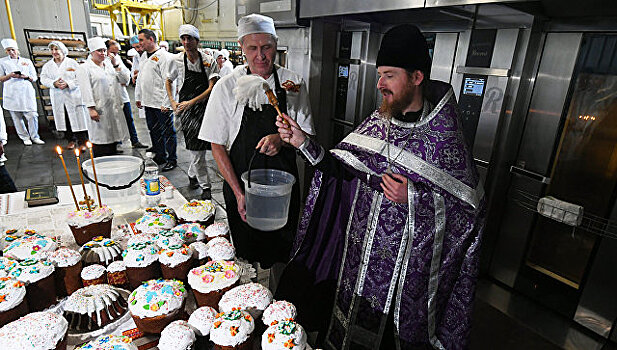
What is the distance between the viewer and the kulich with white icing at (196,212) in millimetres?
2078

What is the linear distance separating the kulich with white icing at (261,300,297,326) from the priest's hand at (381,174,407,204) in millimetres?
678

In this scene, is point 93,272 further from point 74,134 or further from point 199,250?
point 74,134

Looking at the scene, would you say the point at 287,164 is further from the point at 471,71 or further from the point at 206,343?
the point at 471,71

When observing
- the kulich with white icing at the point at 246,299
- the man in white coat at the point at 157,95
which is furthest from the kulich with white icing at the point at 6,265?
the man in white coat at the point at 157,95

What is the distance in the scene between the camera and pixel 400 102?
5.30 feet

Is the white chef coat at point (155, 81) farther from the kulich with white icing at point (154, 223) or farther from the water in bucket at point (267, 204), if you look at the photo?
the water in bucket at point (267, 204)

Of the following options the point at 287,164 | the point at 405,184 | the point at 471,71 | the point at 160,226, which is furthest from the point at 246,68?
the point at 471,71

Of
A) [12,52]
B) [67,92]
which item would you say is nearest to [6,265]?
[67,92]

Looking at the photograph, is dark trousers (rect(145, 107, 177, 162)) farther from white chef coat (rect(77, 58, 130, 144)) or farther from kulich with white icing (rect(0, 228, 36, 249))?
kulich with white icing (rect(0, 228, 36, 249))

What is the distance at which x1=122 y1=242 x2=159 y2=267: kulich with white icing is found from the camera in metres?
1.57

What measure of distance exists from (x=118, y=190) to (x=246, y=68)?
115 centimetres

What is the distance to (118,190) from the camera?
2217 mm

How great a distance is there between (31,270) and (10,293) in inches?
5.6

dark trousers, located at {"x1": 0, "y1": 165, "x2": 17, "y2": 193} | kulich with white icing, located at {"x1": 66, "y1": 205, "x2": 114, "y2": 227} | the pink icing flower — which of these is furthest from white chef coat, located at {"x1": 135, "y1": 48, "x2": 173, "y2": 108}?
the pink icing flower
